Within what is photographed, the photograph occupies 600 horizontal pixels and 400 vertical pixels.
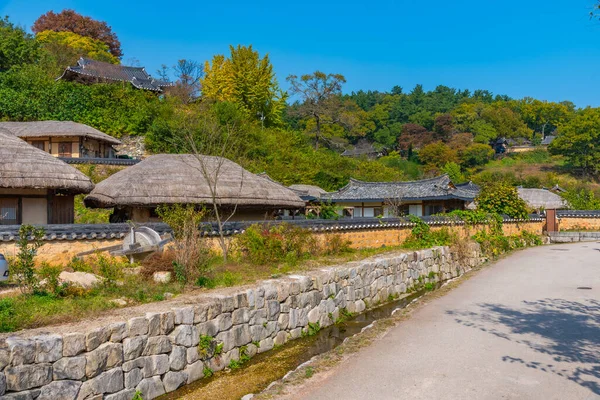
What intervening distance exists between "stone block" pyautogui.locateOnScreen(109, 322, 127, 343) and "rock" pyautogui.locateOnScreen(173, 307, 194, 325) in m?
0.92

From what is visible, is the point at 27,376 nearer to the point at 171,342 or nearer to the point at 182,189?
the point at 171,342

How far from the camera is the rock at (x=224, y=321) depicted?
7.89m

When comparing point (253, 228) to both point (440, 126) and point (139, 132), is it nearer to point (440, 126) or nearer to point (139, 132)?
point (139, 132)

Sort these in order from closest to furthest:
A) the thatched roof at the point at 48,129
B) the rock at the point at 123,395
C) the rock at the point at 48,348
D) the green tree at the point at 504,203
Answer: the rock at the point at 48,348
the rock at the point at 123,395
the green tree at the point at 504,203
the thatched roof at the point at 48,129

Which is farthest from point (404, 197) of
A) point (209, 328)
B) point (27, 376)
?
point (27, 376)

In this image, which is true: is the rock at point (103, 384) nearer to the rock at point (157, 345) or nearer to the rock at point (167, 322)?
the rock at point (157, 345)

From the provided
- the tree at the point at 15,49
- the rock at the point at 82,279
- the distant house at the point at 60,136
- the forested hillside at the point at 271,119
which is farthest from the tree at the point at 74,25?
the rock at the point at 82,279

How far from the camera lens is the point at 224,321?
7992 mm

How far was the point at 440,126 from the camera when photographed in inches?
2842

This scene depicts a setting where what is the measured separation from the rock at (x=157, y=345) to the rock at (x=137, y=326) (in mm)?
184

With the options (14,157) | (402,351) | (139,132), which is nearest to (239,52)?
(139,132)

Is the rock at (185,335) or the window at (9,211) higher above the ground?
the window at (9,211)

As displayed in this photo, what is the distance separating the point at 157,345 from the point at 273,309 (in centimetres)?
287

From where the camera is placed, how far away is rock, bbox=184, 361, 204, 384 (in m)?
7.27
